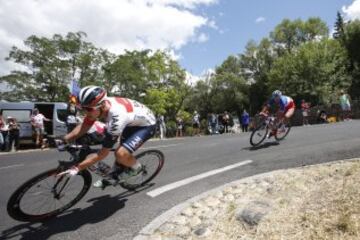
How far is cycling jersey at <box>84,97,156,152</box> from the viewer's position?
5703 mm

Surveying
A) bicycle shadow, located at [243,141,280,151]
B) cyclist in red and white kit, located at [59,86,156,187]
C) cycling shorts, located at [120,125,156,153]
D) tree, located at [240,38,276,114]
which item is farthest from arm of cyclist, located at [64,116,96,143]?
tree, located at [240,38,276,114]

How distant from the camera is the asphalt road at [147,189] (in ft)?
17.2

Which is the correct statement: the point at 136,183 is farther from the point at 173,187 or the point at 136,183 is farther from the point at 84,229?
the point at 84,229

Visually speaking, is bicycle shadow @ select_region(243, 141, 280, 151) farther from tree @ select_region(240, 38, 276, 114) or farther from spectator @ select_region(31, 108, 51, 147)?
tree @ select_region(240, 38, 276, 114)

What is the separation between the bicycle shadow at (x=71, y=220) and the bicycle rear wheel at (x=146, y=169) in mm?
292

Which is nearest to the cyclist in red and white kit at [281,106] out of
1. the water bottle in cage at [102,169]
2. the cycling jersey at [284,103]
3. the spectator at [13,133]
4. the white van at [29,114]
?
the cycling jersey at [284,103]

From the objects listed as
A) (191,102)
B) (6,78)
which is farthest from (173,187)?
(191,102)

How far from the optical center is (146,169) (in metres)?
7.19

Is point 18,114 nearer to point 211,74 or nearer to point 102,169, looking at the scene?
point 102,169

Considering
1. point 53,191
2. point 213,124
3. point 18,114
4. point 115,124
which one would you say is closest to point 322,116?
point 213,124

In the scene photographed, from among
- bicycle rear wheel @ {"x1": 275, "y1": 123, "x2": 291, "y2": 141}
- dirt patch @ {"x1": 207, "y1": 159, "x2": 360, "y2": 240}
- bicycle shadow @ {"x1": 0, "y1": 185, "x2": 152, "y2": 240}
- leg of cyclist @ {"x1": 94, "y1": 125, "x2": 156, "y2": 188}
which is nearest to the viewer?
dirt patch @ {"x1": 207, "y1": 159, "x2": 360, "y2": 240}

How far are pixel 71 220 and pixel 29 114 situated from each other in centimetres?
1510

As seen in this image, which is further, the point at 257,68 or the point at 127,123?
the point at 257,68

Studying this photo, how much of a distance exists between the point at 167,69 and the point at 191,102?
43.8 feet
